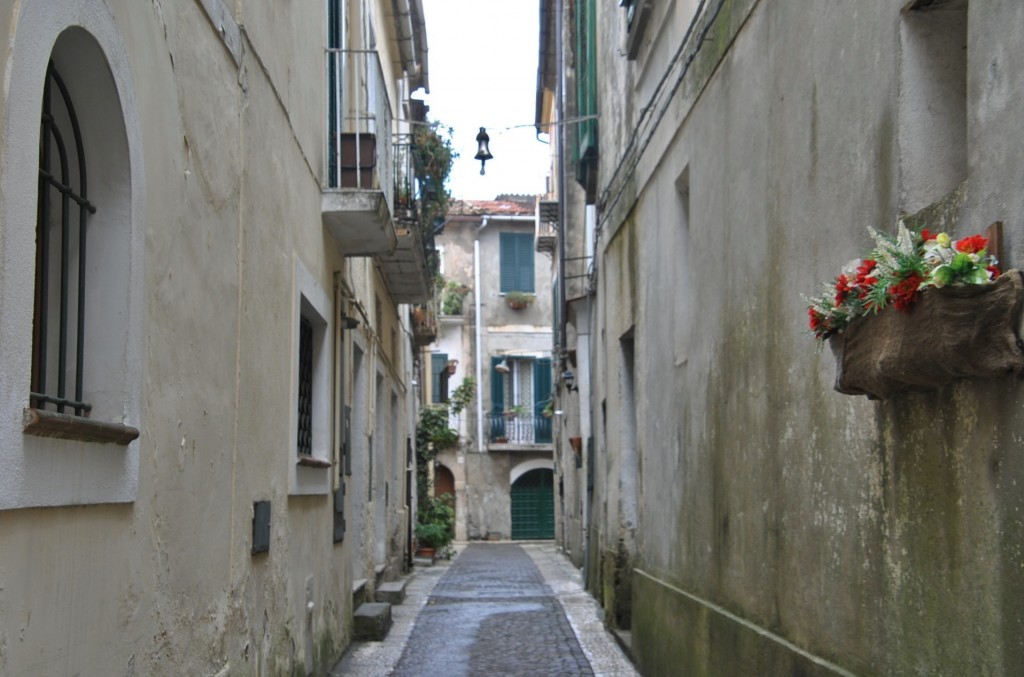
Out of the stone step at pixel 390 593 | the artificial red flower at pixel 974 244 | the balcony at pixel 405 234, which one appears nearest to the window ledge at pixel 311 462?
the balcony at pixel 405 234

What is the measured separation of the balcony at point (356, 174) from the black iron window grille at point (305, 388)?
85 cm

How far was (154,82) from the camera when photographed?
442cm

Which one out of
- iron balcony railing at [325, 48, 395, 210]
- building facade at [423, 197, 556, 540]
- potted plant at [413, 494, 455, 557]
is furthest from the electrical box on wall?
building facade at [423, 197, 556, 540]

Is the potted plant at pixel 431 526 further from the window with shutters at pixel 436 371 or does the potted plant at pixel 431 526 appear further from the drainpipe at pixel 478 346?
the window with shutters at pixel 436 371

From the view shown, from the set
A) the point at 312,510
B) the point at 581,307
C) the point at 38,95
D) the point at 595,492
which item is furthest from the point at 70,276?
the point at 581,307

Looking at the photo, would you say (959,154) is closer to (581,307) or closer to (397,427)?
(581,307)

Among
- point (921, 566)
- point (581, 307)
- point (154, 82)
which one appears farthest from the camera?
point (581, 307)

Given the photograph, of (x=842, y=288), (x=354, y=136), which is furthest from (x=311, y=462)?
(x=842, y=288)

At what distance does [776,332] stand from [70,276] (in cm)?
321

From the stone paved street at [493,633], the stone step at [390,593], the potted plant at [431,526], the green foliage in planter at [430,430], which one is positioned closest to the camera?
the stone paved street at [493,633]

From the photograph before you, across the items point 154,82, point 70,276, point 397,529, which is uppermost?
point 154,82

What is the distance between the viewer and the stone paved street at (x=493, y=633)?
9.38 metres

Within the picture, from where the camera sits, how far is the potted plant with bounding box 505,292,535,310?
37.2 meters

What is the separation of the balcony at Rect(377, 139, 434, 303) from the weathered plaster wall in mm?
3458
